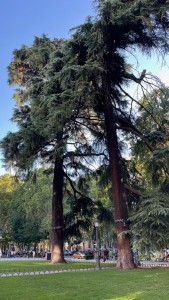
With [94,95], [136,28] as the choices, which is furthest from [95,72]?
[136,28]

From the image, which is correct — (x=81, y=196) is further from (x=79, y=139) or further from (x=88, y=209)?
(x=79, y=139)

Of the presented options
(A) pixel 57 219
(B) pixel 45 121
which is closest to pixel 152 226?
(B) pixel 45 121

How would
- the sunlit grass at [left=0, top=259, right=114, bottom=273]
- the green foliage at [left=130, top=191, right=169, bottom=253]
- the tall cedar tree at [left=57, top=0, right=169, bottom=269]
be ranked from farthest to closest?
the sunlit grass at [left=0, top=259, right=114, bottom=273] → the tall cedar tree at [left=57, top=0, right=169, bottom=269] → the green foliage at [left=130, top=191, right=169, bottom=253]

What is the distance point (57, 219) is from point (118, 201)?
7.02 meters

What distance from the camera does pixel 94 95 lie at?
60.5 feet

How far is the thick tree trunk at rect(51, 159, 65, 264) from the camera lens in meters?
24.0

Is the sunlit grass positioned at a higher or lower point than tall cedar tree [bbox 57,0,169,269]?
lower

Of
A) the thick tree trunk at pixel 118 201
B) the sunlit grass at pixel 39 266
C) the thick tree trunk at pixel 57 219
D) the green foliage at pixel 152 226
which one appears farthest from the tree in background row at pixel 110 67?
the thick tree trunk at pixel 57 219

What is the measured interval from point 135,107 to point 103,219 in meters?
8.53

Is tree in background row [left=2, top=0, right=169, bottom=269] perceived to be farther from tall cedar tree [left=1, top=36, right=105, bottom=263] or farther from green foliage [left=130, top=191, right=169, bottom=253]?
green foliage [left=130, top=191, right=169, bottom=253]

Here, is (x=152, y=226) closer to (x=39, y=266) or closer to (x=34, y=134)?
(x=39, y=266)

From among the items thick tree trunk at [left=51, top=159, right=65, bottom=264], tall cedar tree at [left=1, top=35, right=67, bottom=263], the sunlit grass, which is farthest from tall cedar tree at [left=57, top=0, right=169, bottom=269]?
thick tree trunk at [left=51, top=159, right=65, bottom=264]

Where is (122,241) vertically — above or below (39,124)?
below

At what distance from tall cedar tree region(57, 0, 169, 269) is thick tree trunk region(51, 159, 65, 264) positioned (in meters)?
6.61
